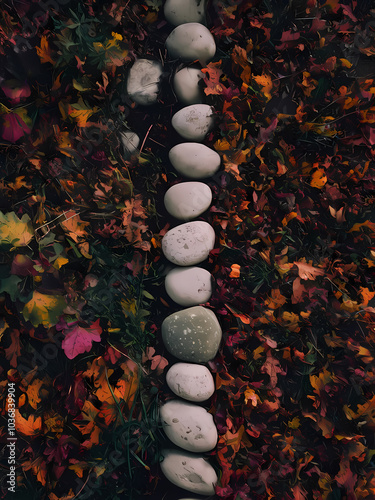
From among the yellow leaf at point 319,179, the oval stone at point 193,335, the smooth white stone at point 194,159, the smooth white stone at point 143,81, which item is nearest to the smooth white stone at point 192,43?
the smooth white stone at point 143,81

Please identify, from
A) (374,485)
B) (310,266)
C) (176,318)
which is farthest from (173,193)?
(374,485)

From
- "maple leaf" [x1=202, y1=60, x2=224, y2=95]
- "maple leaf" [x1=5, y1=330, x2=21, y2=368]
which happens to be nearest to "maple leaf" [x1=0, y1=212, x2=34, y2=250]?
"maple leaf" [x1=5, y1=330, x2=21, y2=368]

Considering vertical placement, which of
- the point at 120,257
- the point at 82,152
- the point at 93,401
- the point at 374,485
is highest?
the point at 82,152

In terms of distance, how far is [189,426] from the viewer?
4.09 feet

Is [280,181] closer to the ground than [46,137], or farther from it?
closer to the ground

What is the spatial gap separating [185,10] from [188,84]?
283 millimetres

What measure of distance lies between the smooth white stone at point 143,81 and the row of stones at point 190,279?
0.28 ft

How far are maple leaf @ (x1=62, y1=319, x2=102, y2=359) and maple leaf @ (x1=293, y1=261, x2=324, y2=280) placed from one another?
735mm

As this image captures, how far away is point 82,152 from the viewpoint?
1.38m

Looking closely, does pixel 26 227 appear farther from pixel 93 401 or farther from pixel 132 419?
pixel 132 419

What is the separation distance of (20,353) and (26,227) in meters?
0.45

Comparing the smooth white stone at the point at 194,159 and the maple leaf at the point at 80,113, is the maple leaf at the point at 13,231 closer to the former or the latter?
the maple leaf at the point at 80,113

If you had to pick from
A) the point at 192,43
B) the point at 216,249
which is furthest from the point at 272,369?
the point at 192,43

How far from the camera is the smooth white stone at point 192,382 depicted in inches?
49.6
